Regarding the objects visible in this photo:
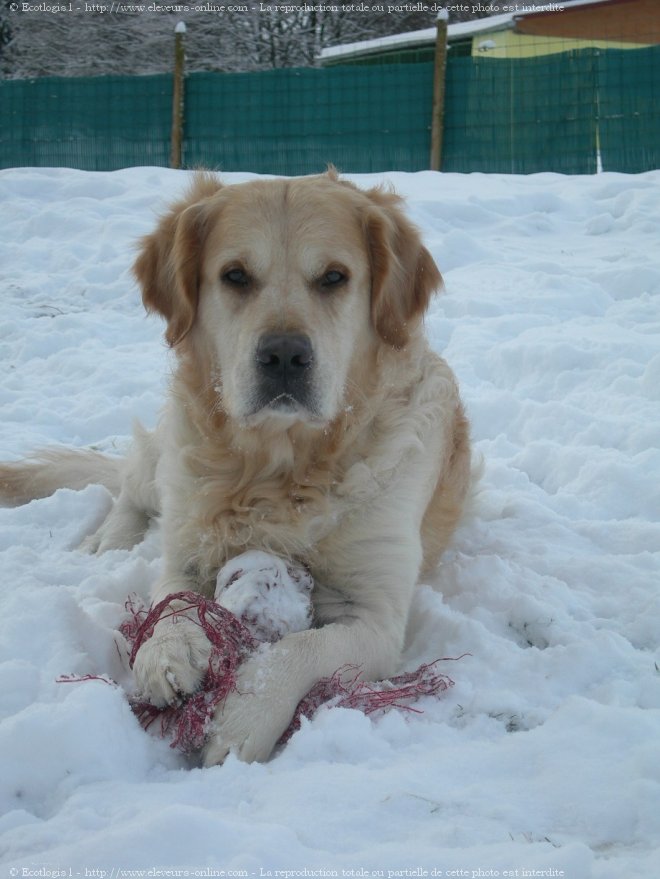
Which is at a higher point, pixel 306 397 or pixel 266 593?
pixel 306 397

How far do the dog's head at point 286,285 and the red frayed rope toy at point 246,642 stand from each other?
1.76 ft

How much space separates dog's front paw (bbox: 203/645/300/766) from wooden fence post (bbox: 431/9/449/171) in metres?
11.4

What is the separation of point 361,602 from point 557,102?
456 inches

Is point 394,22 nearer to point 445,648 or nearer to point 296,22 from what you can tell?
point 296,22

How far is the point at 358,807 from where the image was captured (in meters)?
1.80

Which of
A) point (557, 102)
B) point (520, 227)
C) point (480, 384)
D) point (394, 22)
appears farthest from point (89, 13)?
point (480, 384)

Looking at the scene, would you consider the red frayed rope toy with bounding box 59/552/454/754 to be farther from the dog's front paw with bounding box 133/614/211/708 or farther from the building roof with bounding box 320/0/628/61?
the building roof with bounding box 320/0/628/61

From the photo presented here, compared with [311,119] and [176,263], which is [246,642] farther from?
[311,119]

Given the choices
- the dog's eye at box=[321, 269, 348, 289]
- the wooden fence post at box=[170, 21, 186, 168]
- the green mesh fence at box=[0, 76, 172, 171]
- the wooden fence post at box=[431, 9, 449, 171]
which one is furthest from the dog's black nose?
the green mesh fence at box=[0, 76, 172, 171]

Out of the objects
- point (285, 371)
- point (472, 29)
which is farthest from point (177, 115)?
point (285, 371)

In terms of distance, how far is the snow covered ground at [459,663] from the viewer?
1.65 metres

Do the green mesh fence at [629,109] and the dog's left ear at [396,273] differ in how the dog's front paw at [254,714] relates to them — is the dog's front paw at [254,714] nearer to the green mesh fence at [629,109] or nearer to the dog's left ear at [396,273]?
the dog's left ear at [396,273]

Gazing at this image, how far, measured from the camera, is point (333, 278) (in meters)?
3.05

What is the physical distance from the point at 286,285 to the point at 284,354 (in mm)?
344
